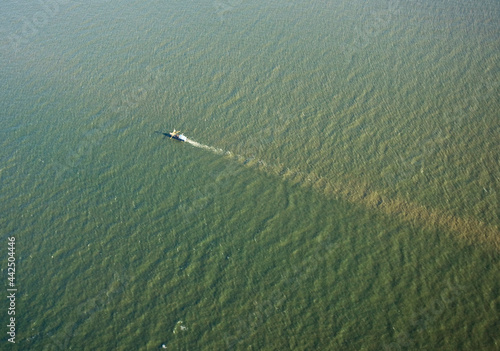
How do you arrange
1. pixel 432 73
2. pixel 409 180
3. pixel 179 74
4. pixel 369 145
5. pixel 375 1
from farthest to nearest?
pixel 375 1 → pixel 179 74 → pixel 432 73 → pixel 369 145 → pixel 409 180

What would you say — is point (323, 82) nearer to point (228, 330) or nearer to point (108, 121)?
point (108, 121)

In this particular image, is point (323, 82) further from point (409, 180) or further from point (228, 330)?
point (228, 330)

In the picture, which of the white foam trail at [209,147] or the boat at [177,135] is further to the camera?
the boat at [177,135]

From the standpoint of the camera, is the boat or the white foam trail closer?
the white foam trail

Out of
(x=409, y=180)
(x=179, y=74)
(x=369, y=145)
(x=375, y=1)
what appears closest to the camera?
(x=409, y=180)

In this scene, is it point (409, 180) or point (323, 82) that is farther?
point (323, 82)

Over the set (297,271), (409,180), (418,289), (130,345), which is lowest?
(130,345)

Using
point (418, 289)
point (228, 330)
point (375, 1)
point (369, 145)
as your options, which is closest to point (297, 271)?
point (228, 330)

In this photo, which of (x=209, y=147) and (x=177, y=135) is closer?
(x=209, y=147)

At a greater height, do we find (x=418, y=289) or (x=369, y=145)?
(x=369, y=145)

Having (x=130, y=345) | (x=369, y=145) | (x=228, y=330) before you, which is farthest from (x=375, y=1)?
(x=130, y=345)
